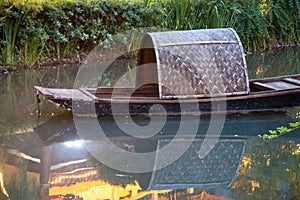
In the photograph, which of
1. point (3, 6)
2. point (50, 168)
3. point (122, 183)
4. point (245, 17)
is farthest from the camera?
point (245, 17)

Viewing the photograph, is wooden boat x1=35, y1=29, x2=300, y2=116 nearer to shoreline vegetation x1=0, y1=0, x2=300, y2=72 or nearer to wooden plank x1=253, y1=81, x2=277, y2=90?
wooden plank x1=253, y1=81, x2=277, y2=90

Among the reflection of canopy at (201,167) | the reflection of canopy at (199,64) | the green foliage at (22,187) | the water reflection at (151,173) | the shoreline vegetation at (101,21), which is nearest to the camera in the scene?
the green foliage at (22,187)

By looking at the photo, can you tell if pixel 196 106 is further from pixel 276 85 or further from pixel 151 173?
pixel 151 173

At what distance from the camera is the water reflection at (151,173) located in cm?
Answer: 410

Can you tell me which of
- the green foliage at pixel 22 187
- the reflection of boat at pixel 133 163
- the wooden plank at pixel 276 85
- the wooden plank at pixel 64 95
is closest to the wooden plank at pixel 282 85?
the wooden plank at pixel 276 85

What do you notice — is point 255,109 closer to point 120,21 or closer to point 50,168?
point 50,168

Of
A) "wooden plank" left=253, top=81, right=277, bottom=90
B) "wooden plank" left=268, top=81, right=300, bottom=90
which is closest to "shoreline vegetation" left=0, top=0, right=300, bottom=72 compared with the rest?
"wooden plank" left=253, top=81, right=277, bottom=90

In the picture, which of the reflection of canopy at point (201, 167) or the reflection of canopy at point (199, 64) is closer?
the reflection of canopy at point (201, 167)

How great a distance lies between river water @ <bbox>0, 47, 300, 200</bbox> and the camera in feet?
13.6

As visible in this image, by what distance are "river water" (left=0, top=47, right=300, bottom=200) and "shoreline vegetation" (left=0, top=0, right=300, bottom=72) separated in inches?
98.6

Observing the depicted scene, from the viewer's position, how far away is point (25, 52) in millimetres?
8992

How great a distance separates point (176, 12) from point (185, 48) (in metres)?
4.81

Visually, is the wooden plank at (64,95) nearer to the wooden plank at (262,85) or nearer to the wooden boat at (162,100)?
the wooden boat at (162,100)

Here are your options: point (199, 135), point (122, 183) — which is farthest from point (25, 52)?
point (122, 183)
